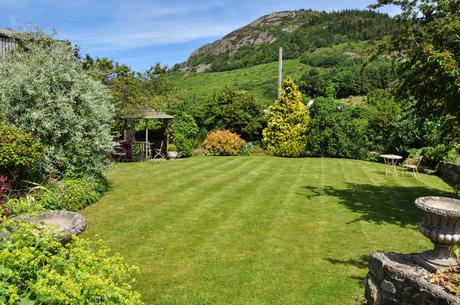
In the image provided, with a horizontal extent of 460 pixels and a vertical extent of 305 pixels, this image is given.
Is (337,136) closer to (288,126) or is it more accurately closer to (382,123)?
(382,123)

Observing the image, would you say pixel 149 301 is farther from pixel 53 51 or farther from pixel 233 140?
pixel 233 140

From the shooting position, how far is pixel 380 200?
42.9 feet

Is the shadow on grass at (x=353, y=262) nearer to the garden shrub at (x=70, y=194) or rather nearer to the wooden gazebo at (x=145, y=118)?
the garden shrub at (x=70, y=194)

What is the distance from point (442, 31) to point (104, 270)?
1036 cm

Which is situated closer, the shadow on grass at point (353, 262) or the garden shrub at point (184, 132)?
the shadow on grass at point (353, 262)

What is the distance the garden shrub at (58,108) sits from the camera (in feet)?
37.4

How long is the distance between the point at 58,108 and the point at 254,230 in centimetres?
759

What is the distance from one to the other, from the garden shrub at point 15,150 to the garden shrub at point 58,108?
127cm

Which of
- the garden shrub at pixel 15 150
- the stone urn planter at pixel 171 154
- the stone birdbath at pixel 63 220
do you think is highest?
the garden shrub at pixel 15 150

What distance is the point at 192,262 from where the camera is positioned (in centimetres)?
759

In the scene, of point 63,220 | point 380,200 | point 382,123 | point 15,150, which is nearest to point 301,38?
point 382,123

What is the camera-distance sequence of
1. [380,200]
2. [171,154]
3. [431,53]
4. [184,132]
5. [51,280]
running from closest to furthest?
[51,280]
[431,53]
[380,200]
[171,154]
[184,132]

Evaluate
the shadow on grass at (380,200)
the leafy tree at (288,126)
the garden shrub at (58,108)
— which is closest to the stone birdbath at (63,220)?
the garden shrub at (58,108)

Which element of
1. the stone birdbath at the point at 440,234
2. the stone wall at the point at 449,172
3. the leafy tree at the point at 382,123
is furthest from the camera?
the leafy tree at the point at 382,123
